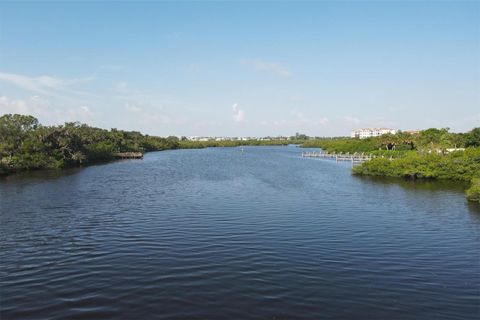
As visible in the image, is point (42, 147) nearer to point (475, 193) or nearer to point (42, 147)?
point (42, 147)

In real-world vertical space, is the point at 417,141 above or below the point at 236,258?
above

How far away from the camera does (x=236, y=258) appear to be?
685 inches

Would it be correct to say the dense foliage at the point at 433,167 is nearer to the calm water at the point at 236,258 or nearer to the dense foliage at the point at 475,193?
the dense foliage at the point at 475,193

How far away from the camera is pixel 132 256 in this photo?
17.6 meters

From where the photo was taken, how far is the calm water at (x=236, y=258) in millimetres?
12469

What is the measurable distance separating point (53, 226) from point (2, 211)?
7.33 metres

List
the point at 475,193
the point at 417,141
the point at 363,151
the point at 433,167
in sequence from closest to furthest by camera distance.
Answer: the point at 475,193 → the point at 433,167 → the point at 417,141 → the point at 363,151

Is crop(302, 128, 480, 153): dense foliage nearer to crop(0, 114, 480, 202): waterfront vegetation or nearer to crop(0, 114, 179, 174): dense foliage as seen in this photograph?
crop(0, 114, 480, 202): waterfront vegetation

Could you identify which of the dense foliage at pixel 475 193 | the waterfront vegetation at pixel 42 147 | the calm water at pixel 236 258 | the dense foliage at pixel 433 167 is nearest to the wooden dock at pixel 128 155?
the waterfront vegetation at pixel 42 147

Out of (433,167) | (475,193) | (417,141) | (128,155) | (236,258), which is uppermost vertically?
(417,141)

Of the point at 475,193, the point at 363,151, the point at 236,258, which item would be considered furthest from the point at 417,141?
the point at 236,258

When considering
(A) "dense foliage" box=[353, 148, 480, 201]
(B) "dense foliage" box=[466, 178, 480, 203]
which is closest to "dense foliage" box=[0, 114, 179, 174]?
(A) "dense foliage" box=[353, 148, 480, 201]

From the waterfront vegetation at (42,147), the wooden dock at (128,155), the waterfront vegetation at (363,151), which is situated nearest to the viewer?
the waterfront vegetation at (363,151)

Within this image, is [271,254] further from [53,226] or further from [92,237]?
[53,226]
